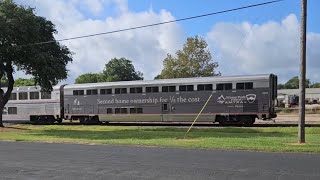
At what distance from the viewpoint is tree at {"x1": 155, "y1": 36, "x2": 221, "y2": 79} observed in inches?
2680

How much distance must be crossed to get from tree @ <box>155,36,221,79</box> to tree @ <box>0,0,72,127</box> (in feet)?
107

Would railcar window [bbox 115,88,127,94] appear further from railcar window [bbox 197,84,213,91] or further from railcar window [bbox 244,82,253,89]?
railcar window [bbox 244,82,253,89]

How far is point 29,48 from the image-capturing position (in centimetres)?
3434

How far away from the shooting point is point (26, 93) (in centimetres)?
4712

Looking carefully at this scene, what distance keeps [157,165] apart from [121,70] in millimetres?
128050

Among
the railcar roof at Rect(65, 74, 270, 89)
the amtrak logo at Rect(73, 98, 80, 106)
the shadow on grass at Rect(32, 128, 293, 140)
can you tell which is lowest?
the shadow on grass at Rect(32, 128, 293, 140)

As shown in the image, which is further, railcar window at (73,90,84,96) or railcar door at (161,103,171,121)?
railcar window at (73,90,84,96)

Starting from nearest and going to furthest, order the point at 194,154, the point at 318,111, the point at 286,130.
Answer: the point at 194,154 → the point at 286,130 → the point at 318,111

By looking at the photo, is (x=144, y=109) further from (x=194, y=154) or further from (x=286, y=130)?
(x=194, y=154)

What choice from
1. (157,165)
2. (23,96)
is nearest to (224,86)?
(23,96)

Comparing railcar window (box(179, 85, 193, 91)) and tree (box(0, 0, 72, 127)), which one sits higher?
tree (box(0, 0, 72, 127))

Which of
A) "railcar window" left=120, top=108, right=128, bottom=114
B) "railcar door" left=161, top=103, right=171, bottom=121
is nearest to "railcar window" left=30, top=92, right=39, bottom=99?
"railcar window" left=120, top=108, right=128, bottom=114

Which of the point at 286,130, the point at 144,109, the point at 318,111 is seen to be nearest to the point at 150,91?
the point at 144,109

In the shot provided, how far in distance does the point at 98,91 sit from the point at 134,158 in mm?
26721
